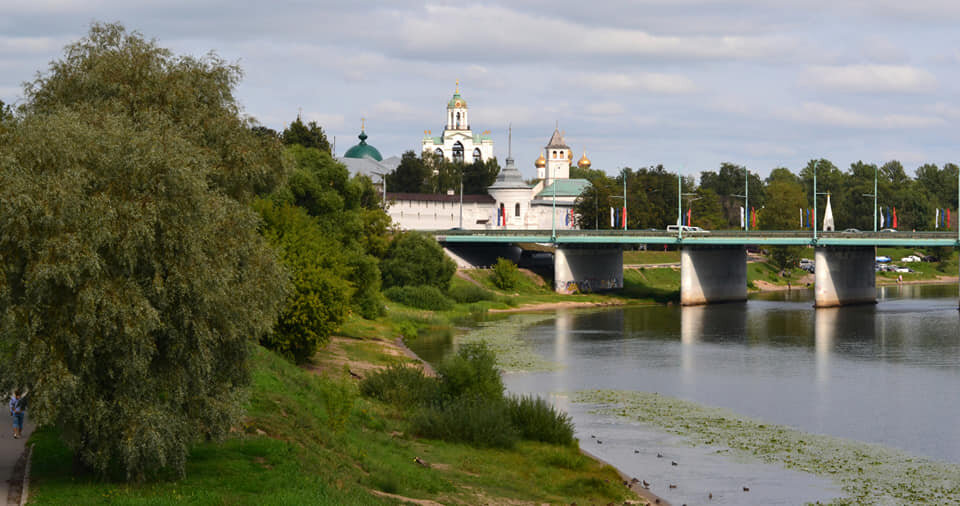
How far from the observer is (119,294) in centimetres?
2111

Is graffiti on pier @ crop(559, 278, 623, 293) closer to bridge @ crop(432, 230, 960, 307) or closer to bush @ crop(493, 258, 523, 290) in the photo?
bridge @ crop(432, 230, 960, 307)

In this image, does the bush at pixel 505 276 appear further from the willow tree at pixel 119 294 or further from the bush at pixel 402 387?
the willow tree at pixel 119 294

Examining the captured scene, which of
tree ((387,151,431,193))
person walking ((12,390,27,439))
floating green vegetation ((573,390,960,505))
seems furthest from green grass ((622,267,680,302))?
person walking ((12,390,27,439))

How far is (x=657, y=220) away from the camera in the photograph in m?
140

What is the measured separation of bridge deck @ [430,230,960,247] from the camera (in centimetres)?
9544

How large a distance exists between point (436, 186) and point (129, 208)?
15931 cm

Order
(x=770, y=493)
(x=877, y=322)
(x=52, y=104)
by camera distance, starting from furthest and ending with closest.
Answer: (x=877, y=322) < (x=52, y=104) < (x=770, y=493)

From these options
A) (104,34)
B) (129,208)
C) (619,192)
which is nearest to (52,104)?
(104,34)

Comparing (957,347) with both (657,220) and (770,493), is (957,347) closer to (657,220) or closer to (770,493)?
(770,493)

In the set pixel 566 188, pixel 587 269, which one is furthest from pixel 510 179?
pixel 587 269

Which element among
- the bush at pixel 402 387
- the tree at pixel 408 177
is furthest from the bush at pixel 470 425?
the tree at pixel 408 177

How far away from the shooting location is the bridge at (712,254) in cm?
9850

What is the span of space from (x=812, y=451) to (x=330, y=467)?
58.1 feet

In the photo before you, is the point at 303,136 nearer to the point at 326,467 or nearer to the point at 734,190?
the point at 326,467
